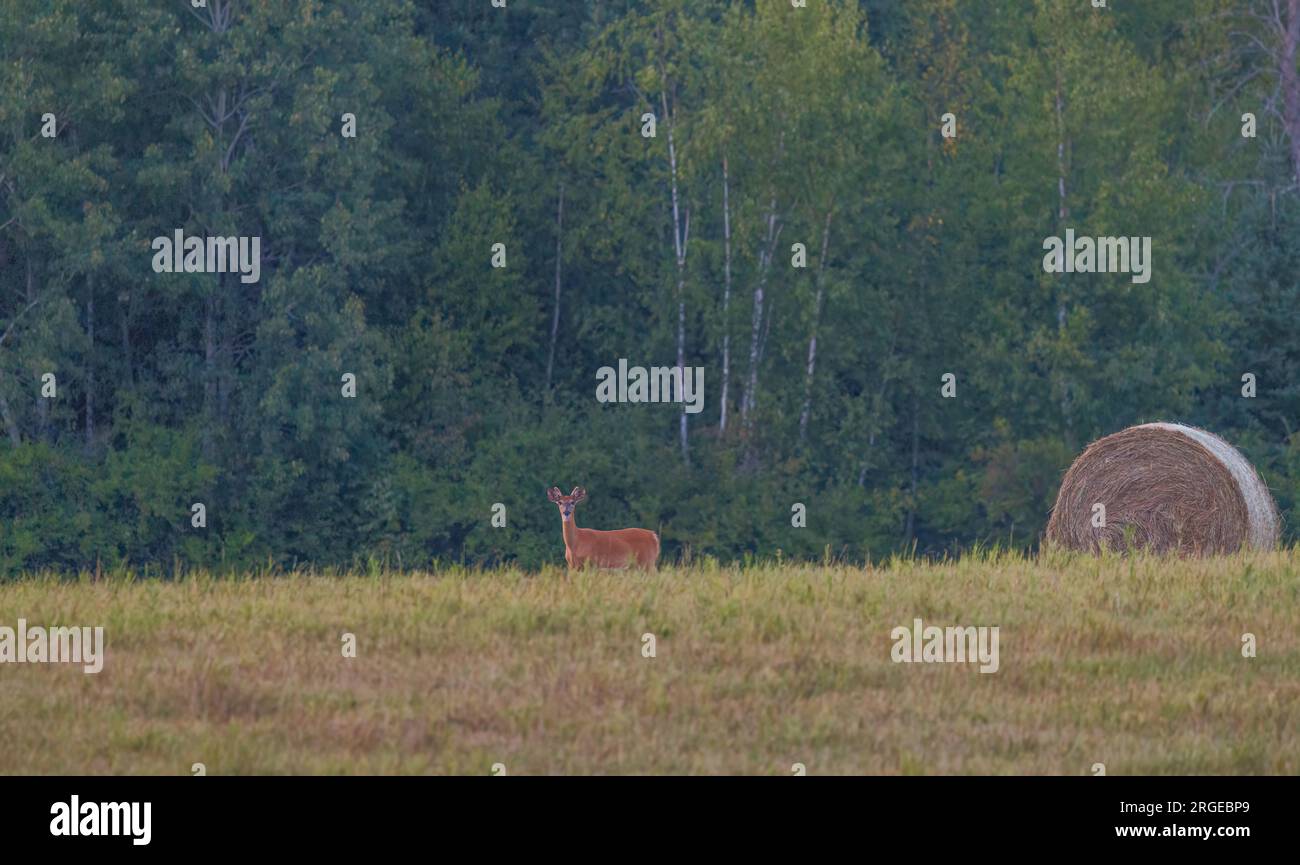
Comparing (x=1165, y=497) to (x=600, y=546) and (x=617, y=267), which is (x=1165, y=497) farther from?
(x=617, y=267)

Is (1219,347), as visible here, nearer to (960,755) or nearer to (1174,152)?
(1174,152)

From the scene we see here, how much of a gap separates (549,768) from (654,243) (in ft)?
126

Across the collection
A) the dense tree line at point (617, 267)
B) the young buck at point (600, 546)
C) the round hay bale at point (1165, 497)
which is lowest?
the young buck at point (600, 546)

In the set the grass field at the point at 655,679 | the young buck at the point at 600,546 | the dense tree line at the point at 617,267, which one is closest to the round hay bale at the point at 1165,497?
the young buck at the point at 600,546

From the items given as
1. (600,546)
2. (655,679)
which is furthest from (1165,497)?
(655,679)

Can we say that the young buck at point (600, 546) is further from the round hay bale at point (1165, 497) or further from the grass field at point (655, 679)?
the round hay bale at point (1165, 497)

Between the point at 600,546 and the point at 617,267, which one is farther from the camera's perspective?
the point at 617,267

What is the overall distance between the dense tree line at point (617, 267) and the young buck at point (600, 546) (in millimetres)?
21060

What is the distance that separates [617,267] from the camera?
50.1 meters

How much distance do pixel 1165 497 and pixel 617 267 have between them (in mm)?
27206

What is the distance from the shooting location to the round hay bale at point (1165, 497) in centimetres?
2348

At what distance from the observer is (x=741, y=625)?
1404 cm

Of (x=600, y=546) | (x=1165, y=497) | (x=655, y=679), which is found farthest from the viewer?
(x=1165, y=497)

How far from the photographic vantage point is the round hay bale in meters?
23.5
